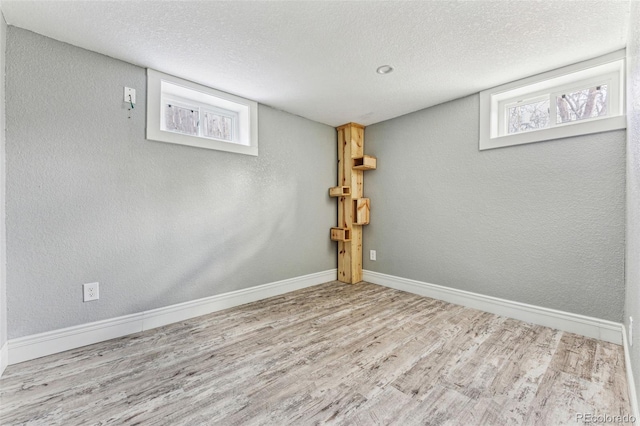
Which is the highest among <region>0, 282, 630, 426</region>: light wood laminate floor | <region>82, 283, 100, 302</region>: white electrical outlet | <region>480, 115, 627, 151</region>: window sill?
<region>480, 115, 627, 151</region>: window sill

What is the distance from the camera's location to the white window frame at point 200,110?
7.10ft

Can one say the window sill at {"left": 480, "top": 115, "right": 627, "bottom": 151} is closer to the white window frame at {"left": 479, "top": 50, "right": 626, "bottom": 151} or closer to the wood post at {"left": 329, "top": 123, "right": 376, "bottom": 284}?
the white window frame at {"left": 479, "top": 50, "right": 626, "bottom": 151}

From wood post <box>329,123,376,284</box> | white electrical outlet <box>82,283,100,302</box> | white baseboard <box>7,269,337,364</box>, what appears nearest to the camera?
white baseboard <box>7,269,337,364</box>

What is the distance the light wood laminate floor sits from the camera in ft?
4.12

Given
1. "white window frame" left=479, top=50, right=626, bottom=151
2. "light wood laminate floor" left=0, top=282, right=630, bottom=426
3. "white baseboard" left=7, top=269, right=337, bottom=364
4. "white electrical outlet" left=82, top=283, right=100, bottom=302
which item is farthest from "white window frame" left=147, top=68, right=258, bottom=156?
"white window frame" left=479, top=50, right=626, bottom=151

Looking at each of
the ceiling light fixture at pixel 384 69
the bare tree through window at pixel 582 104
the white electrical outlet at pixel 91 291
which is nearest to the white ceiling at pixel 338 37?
the ceiling light fixture at pixel 384 69

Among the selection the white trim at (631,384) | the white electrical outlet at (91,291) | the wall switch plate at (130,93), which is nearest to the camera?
the white trim at (631,384)

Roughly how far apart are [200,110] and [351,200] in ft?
6.50

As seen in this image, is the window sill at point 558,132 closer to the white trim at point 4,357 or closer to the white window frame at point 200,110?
the white window frame at point 200,110

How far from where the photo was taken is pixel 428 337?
2004 millimetres

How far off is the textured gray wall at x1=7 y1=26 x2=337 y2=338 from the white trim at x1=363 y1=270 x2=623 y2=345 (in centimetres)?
176

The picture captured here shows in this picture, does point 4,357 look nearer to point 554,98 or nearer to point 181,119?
point 181,119

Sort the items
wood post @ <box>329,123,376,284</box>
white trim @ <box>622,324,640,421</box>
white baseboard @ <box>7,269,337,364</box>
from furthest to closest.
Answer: wood post @ <box>329,123,376,284</box>, white baseboard @ <box>7,269,337,364</box>, white trim @ <box>622,324,640,421</box>

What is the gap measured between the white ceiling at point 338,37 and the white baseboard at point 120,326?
1.95 m
